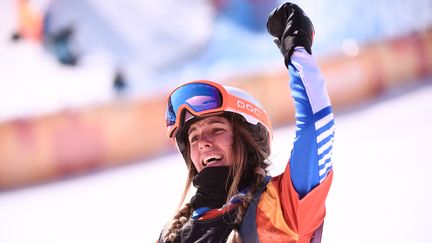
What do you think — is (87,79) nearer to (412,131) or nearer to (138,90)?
(138,90)

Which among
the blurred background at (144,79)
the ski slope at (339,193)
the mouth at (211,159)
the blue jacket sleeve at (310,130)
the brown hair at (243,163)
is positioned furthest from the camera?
the blurred background at (144,79)

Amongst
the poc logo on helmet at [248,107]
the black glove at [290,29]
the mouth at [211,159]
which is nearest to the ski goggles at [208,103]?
the poc logo on helmet at [248,107]

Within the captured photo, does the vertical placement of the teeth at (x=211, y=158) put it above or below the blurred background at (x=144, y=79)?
below

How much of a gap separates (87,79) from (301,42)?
10.9 feet

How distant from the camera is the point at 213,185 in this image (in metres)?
2.19

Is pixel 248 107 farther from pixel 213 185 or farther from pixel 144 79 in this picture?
pixel 144 79

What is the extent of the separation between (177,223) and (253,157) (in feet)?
1.08

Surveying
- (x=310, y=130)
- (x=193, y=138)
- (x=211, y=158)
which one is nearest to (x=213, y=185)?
(x=211, y=158)

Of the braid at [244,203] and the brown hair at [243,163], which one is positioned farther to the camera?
the brown hair at [243,163]

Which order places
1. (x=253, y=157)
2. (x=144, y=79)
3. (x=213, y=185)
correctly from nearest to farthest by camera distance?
(x=213, y=185) → (x=253, y=157) → (x=144, y=79)

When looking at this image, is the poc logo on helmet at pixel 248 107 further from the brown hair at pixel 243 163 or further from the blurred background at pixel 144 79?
the blurred background at pixel 144 79

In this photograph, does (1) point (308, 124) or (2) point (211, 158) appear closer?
(1) point (308, 124)

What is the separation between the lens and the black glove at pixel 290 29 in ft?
6.55

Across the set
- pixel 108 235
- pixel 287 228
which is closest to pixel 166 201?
pixel 108 235
